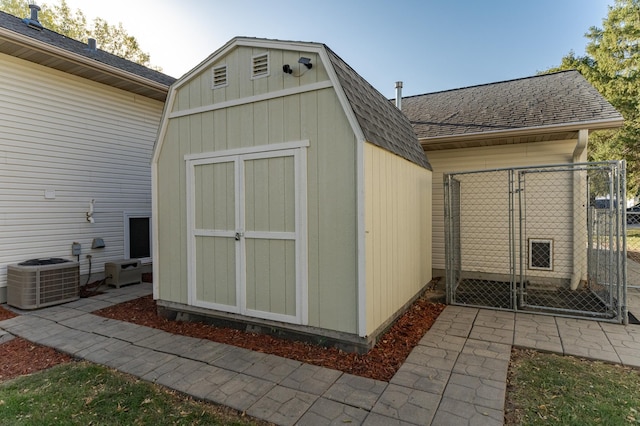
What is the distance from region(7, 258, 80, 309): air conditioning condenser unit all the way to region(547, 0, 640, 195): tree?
1914 centimetres

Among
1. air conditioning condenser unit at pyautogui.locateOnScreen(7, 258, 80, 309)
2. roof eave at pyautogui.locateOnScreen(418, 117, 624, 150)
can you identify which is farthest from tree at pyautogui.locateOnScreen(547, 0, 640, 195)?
air conditioning condenser unit at pyautogui.locateOnScreen(7, 258, 80, 309)

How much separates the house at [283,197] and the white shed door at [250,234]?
13 mm

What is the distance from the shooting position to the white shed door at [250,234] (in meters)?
3.36

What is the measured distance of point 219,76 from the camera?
3.83 meters

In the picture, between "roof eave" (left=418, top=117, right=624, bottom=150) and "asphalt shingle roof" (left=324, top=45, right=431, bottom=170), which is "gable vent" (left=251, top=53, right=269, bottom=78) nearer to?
"asphalt shingle roof" (left=324, top=45, right=431, bottom=170)

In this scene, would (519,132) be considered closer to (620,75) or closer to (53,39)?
(53,39)

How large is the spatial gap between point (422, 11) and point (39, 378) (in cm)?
1039

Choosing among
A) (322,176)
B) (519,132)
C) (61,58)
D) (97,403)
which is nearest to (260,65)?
(322,176)

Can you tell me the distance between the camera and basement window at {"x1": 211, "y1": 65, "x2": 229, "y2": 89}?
3.79m

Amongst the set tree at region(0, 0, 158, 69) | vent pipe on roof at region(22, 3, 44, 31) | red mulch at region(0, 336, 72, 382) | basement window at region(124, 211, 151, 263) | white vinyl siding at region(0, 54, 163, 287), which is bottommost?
red mulch at region(0, 336, 72, 382)

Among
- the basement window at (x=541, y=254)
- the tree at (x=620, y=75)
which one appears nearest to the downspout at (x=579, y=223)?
the basement window at (x=541, y=254)

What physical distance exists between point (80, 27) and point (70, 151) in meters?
15.0

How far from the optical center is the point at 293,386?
259 centimetres

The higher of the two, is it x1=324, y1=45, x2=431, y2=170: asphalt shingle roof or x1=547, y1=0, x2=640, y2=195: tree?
x1=547, y1=0, x2=640, y2=195: tree
